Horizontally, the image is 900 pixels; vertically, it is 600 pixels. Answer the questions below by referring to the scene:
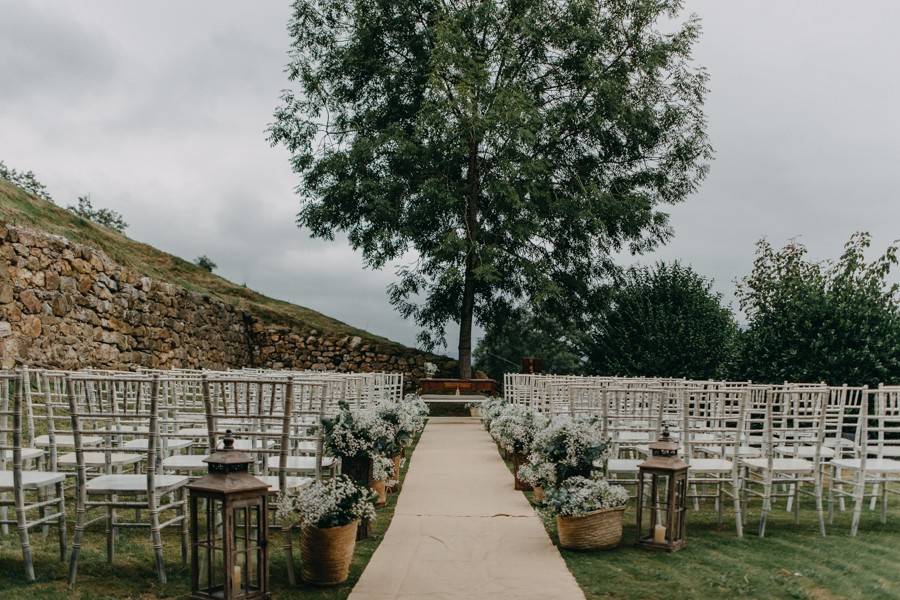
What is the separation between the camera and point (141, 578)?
166 inches

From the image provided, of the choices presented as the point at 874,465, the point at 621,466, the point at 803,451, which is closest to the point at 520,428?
the point at 621,466

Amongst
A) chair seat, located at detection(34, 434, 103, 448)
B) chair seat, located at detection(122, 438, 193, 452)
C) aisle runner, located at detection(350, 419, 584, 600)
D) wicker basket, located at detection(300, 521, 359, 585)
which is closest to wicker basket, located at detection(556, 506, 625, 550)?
aisle runner, located at detection(350, 419, 584, 600)

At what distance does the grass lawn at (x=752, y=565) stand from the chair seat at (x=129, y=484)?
2.27 meters

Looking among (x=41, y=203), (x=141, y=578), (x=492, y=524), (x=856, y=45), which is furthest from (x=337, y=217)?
(x=141, y=578)

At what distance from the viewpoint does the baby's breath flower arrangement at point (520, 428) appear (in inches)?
282

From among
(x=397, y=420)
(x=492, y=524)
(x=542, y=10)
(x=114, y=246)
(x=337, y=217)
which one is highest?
(x=542, y=10)

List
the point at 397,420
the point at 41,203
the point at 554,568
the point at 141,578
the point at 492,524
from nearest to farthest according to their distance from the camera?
the point at 141,578
the point at 554,568
the point at 492,524
the point at 397,420
the point at 41,203

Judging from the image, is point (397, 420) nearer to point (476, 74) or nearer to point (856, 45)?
point (856, 45)

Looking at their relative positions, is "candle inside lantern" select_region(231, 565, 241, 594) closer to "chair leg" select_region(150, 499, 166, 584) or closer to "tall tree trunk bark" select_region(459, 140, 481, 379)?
"chair leg" select_region(150, 499, 166, 584)

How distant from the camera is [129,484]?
14.0ft

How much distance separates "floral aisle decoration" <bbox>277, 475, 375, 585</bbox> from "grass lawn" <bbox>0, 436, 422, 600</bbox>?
0.09 metres

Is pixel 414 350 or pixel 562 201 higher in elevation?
pixel 562 201

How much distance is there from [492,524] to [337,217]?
15.6 metres

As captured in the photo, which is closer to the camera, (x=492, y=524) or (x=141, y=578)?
(x=141, y=578)
